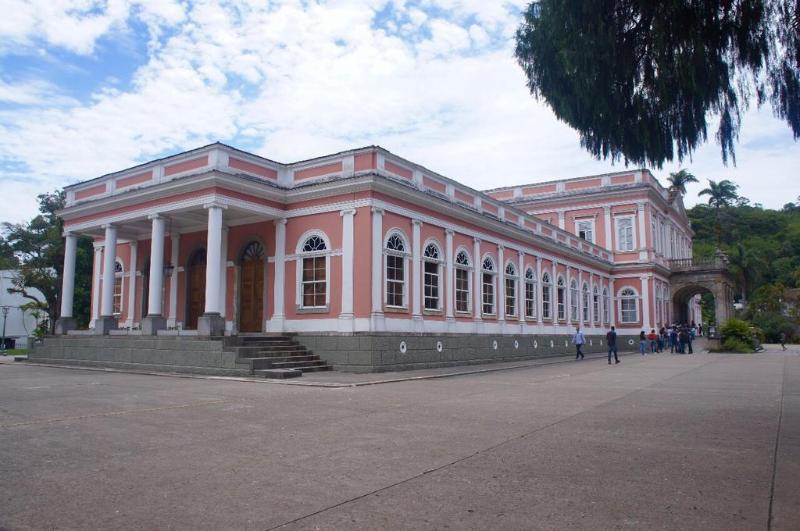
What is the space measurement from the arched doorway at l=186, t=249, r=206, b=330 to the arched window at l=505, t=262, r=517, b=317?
474 inches

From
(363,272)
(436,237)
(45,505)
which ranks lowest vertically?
(45,505)

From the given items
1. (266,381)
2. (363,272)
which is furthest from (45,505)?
(363,272)

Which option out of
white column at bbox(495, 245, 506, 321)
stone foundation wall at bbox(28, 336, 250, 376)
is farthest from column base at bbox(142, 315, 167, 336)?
white column at bbox(495, 245, 506, 321)

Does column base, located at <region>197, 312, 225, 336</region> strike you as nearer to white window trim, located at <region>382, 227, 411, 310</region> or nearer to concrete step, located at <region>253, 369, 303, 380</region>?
concrete step, located at <region>253, 369, 303, 380</region>

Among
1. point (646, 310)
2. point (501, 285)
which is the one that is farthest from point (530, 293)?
point (646, 310)

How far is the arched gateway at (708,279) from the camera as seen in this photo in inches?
1735

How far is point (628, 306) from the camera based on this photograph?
134 ft

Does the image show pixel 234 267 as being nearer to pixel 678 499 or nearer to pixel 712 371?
pixel 712 371

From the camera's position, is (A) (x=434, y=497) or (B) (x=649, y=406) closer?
(A) (x=434, y=497)

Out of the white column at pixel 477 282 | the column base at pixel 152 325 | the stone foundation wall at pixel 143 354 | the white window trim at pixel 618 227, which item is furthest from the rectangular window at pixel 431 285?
the white window trim at pixel 618 227

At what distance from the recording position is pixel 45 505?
4.46m

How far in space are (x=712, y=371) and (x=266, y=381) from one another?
42.2ft

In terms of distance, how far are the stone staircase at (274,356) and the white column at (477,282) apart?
7.59 meters

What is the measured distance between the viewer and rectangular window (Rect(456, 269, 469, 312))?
2225cm
